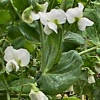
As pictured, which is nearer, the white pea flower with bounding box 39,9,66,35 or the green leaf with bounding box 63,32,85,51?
the white pea flower with bounding box 39,9,66,35

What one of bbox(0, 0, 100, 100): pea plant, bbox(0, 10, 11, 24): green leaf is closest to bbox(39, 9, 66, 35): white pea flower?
bbox(0, 0, 100, 100): pea plant

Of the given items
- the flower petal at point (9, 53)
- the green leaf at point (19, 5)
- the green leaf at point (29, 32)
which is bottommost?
the flower petal at point (9, 53)

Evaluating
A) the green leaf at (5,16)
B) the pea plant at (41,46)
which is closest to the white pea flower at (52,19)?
the pea plant at (41,46)

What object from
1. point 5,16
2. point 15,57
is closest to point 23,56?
point 15,57

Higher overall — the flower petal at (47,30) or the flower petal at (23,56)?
the flower petal at (47,30)

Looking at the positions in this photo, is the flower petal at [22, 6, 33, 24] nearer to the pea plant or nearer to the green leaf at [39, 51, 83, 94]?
the pea plant

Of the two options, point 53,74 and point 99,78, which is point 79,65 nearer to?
point 53,74

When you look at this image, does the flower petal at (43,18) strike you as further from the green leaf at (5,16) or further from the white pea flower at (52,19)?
the green leaf at (5,16)
